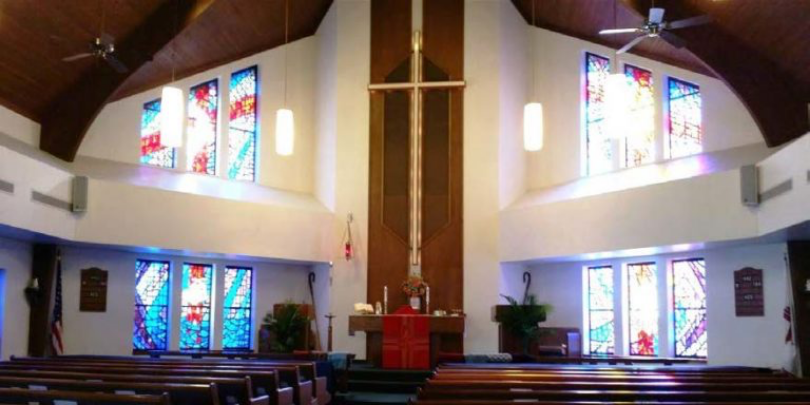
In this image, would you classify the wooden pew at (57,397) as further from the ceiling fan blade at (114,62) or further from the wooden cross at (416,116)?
the wooden cross at (416,116)

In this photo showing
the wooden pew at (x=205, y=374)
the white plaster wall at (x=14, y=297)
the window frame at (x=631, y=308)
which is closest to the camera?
the wooden pew at (x=205, y=374)

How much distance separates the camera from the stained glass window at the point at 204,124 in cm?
1591

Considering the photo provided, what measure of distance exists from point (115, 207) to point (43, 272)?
1476 mm

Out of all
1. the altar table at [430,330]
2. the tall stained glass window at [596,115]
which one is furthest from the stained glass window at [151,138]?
the tall stained glass window at [596,115]

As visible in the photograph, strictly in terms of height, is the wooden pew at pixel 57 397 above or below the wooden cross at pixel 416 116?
below

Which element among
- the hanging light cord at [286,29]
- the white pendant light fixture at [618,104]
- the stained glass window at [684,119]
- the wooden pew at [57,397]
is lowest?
the wooden pew at [57,397]

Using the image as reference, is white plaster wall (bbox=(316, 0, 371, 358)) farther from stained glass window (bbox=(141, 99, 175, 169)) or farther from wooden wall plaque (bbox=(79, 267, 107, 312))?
wooden wall plaque (bbox=(79, 267, 107, 312))

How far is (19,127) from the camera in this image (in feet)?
42.3

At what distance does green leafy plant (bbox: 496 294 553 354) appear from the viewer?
14.9 meters

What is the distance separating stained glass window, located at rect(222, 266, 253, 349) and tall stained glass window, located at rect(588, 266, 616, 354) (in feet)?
20.9

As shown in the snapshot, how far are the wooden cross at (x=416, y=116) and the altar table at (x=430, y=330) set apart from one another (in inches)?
59.9

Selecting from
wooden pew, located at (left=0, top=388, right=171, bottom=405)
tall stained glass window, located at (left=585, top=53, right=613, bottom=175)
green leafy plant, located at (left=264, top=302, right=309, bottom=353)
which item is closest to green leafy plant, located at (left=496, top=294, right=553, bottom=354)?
tall stained glass window, located at (left=585, top=53, right=613, bottom=175)

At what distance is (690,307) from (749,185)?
3.35m

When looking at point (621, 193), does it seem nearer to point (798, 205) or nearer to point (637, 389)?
point (798, 205)
